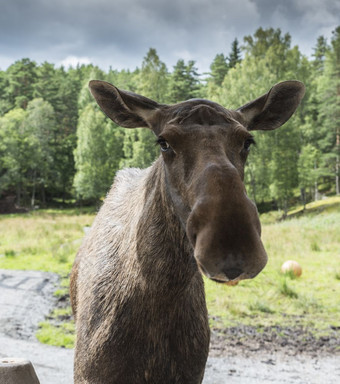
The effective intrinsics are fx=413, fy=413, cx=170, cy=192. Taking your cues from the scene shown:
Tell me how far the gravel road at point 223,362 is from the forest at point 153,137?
1989 centimetres

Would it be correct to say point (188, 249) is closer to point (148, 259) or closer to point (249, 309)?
point (148, 259)

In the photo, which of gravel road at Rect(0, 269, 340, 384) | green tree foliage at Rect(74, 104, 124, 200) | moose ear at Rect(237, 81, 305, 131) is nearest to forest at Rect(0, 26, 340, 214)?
green tree foliage at Rect(74, 104, 124, 200)

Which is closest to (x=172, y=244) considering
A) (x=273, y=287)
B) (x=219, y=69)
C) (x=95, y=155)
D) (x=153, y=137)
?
(x=273, y=287)

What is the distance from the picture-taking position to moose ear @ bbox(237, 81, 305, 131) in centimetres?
250

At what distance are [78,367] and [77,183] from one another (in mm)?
36328

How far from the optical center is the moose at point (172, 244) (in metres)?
1.58

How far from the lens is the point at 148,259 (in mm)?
2250

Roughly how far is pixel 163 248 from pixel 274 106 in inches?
45.0

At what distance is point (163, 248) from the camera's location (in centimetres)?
219

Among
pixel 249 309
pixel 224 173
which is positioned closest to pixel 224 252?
pixel 224 173

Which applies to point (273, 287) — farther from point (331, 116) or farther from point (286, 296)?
point (331, 116)

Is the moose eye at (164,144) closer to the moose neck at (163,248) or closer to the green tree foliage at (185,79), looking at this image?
the moose neck at (163,248)

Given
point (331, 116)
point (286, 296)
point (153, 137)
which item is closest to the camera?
point (286, 296)

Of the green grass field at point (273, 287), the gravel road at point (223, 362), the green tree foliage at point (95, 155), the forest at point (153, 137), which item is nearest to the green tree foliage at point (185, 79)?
the forest at point (153, 137)
